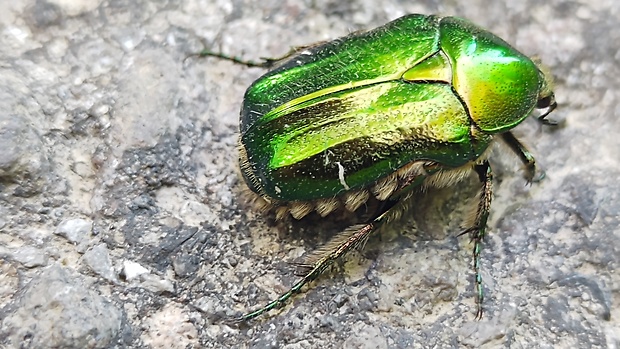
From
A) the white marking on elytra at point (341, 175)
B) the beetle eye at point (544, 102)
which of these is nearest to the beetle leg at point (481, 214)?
the beetle eye at point (544, 102)

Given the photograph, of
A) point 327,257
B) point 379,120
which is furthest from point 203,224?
point 379,120

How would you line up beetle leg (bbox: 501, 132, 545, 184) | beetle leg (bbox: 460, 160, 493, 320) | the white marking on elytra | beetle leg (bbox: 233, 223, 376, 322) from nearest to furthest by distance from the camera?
1. the white marking on elytra
2. beetle leg (bbox: 233, 223, 376, 322)
3. beetle leg (bbox: 460, 160, 493, 320)
4. beetle leg (bbox: 501, 132, 545, 184)

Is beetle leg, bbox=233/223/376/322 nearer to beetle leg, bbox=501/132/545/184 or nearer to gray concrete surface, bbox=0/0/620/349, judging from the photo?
gray concrete surface, bbox=0/0/620/349

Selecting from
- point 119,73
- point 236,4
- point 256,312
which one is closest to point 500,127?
point 256,312

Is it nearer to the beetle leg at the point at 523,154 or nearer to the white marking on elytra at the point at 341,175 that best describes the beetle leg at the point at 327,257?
the white marking on elytra at the point at 341,175

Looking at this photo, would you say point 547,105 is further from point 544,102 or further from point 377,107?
point 377,107

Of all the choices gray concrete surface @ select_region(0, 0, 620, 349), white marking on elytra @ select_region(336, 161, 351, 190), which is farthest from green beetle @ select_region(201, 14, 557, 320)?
gray concrete surface @ select_region(0, 0, 620, 349)
